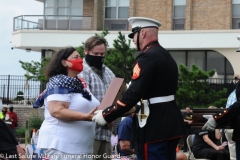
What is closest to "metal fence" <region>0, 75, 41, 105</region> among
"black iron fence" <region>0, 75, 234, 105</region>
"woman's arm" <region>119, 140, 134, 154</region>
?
"black iron fence" <region>0, 75, 234, 105</region>

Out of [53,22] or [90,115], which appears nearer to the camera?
[90,115]

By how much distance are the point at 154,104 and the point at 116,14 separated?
1292 inches

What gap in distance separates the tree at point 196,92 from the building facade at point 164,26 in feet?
23.7

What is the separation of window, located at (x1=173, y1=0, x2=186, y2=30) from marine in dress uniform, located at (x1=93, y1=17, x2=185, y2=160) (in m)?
30.9

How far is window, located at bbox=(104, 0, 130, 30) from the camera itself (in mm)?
38219

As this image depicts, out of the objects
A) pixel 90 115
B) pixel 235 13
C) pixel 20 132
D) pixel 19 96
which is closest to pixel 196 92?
pixel 20 132

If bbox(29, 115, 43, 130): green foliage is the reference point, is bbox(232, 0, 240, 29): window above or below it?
above

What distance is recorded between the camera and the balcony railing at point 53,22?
38.3 metres

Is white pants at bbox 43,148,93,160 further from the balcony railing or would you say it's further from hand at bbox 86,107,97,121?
the balcony railing

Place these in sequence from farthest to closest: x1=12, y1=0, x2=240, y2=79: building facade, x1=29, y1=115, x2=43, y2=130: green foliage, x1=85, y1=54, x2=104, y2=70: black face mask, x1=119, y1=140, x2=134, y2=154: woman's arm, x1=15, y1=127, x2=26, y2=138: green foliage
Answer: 1. x1=12, y1=0, x2=240, y2=79: building facade
2. x1=29, y1=115, x2=43, y2=130: green foliage
3. x1=15, y1=127, x2=26, y2=138: green foliage
4. x1=119, y1=140, x2=134, y2=154: woman's arm
5. x1=85, y1=54, x2=104, y2=70: black face mask

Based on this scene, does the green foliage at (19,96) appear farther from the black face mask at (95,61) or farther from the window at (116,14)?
the black face mask at (95,61)

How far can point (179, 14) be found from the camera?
3688 cm

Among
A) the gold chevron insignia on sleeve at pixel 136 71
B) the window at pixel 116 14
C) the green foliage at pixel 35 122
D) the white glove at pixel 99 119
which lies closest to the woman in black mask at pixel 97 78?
the white glove at pixel 99 119

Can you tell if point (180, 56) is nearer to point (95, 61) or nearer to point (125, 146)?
point (125, 146)
